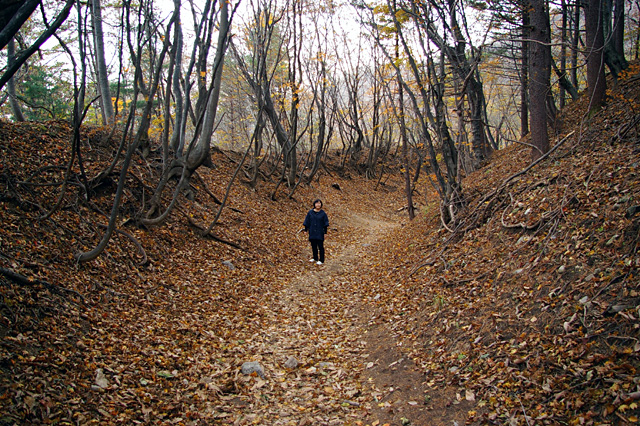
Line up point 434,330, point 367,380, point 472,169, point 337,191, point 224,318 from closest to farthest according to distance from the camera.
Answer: point 367,380 < point 434,330 < point 224,318 < point 472,169 < point 337,191

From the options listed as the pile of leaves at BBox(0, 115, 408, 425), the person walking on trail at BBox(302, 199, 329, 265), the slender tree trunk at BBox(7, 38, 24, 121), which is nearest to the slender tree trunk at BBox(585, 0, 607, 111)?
the person walking on trail at BBox(302, 199, 329, 265)

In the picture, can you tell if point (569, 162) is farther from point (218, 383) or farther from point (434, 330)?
point (218, 383)

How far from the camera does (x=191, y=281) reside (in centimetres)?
687

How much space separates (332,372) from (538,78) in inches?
314

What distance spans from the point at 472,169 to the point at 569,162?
8220 millimetres

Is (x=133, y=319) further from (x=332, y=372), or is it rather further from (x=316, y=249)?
(x=316, y=249)

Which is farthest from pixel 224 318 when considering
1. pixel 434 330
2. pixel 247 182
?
pixel 247 182

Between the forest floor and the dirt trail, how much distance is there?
0.09 ft

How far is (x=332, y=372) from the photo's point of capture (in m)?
4.66

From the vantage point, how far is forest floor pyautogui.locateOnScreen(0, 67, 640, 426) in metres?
3.20

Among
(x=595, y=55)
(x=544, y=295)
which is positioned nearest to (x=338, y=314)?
(x=544, y=295)

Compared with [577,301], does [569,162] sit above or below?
above

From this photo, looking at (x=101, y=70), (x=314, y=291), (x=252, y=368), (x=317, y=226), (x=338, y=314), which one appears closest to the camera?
(x=252, y=368)

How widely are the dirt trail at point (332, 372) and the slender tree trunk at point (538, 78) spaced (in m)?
5.52
